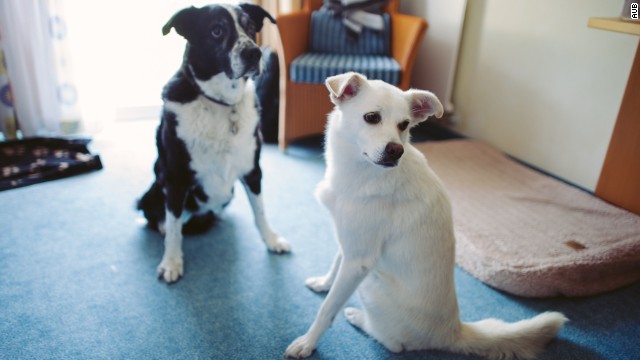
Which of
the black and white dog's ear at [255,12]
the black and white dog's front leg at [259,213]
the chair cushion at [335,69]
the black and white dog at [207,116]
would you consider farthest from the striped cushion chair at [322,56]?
the black and white dog's front leg at [259,213]

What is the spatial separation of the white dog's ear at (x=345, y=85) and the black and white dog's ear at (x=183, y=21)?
68 cm

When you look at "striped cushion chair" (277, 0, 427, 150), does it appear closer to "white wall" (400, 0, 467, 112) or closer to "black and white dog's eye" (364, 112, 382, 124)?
"white wall" (400, 0, 467, 112)

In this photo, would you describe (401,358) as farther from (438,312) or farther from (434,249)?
(434,249)

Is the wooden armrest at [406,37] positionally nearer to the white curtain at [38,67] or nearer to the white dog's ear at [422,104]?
the white dog's ear at [422,104]

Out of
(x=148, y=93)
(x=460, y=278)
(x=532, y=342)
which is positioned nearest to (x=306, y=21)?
(x=148, y=93)

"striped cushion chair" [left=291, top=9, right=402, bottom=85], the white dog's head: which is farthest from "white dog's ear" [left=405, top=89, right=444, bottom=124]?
"striped cushion chair" [left=291, top=9, right=402, bottom=85]

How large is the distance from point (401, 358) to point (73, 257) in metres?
1.38

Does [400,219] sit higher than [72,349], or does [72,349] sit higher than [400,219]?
[400,219]

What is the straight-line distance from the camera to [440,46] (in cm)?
316

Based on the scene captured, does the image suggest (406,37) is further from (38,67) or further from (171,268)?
(38,67)

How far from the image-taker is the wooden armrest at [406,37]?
Result: 8.88 ft

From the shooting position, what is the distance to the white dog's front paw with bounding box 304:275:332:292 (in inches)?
65.4

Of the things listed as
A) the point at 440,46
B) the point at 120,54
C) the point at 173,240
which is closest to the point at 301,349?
the point at 173,240

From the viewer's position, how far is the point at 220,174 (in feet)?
5.50
